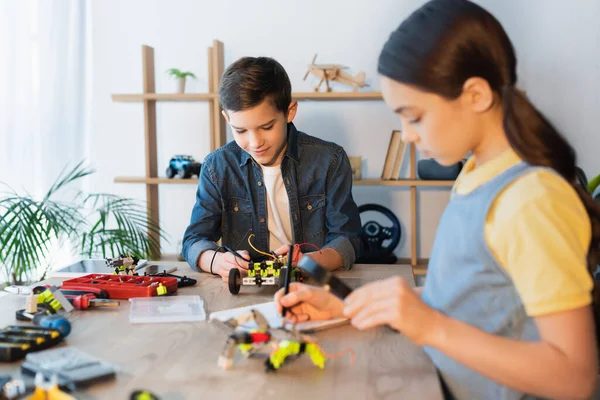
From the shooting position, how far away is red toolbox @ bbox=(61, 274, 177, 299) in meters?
1.35

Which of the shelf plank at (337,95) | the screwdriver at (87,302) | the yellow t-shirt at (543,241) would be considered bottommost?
the screwdriver at (87,302)

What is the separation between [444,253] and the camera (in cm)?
101

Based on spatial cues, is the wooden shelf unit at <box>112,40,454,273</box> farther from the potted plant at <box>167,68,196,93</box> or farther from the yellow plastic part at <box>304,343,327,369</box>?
the yellow plastic part at <box>304,343,327,369</box>

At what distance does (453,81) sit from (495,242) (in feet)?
0.80

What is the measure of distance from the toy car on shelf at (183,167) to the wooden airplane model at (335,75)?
0.71 metres

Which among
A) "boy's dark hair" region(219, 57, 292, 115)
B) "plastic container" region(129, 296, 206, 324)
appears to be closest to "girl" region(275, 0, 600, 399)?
"plastic container" region(129, 296, 206, 324)

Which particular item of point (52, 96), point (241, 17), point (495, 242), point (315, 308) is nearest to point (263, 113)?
point (315, 308)

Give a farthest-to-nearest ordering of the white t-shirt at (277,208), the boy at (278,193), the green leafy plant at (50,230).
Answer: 1. the green leafy plant at (50,230)
2. the white t-shirt at (277,208)
3. the boy at (278,193)

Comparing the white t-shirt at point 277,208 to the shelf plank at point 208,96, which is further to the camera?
the shelf plank at point 208,96

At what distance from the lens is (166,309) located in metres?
1.24

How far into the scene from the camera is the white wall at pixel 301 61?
305 centimetres

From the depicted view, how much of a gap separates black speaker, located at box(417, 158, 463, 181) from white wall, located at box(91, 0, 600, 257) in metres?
0.23

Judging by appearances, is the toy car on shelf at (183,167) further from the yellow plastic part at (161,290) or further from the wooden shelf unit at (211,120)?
the yellow plastic part at (161,290)

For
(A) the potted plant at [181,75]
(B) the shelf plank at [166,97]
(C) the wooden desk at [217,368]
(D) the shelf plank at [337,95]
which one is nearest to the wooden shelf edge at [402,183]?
(D) the shelf plank at [337,95]
